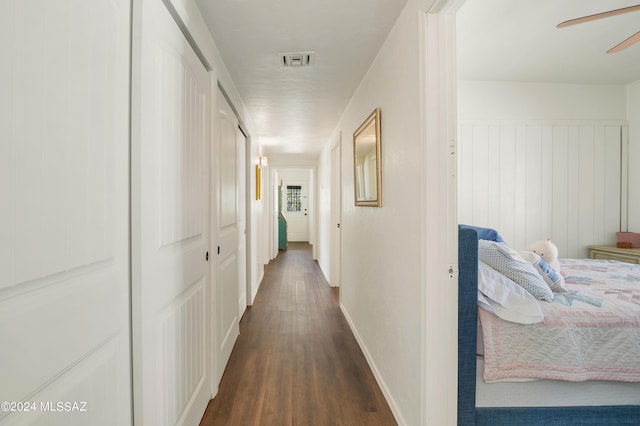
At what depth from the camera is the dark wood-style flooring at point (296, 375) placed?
1.81 m

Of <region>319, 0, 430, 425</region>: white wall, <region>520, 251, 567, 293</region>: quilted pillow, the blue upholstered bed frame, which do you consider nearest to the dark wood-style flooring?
<region>319, 0, 430, 425</region>: white wall

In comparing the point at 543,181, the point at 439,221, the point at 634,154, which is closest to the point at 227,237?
the point at 439,221

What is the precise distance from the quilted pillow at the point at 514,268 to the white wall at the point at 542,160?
5.71ft

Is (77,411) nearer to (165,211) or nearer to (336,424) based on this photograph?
(165,211)

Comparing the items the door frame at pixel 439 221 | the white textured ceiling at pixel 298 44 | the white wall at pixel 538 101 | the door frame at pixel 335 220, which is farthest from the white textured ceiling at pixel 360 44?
the door frame at pixel 335 220

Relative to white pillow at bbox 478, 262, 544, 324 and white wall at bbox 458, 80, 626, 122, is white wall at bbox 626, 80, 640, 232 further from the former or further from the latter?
white pillow at bbox 478, 262, 544, 324

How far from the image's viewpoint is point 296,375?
7.35 feet

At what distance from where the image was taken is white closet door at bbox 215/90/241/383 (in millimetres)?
2199

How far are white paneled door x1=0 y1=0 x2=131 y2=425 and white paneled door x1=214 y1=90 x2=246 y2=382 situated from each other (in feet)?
3.67

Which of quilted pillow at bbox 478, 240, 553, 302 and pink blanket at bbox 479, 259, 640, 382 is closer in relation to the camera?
pink blanket at bbox 479, 259, 640, 382

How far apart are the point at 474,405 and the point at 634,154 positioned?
379 centimetres

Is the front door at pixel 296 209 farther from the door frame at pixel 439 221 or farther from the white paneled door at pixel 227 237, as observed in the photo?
the door frame at pixel 439 221

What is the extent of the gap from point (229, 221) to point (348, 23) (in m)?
1.68

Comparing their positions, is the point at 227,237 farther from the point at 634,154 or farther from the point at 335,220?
the point at 634,154
